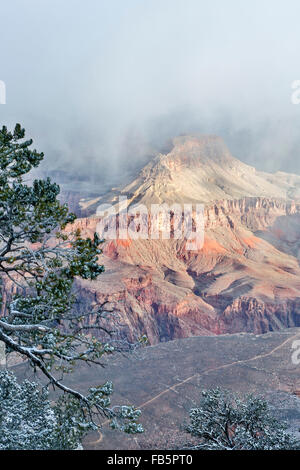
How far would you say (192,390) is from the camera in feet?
109

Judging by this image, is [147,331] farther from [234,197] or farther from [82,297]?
[234,197]

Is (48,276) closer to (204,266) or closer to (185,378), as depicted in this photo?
(185,378)

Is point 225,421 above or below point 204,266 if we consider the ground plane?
below

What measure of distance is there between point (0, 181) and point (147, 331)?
50180 millimetres

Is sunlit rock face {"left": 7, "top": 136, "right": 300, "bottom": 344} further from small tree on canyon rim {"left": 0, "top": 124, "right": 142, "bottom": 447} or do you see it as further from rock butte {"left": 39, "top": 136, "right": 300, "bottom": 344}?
small tree on canyon rim {"left": 0, "top": 124, "right": 142, "bottom": 447}

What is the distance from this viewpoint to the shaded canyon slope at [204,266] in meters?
58.0

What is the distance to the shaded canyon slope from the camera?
58.0m

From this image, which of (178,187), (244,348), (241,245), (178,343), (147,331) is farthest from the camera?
(178,187)

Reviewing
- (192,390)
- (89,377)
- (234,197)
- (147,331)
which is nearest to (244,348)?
(192,390)

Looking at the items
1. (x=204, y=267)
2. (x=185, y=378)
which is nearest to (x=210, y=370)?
(x=185, y=378)

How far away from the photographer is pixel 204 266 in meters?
80.1

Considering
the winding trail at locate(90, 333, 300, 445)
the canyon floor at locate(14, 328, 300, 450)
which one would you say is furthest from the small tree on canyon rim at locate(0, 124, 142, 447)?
the winding trail at locate(90, 333, 300, 445)

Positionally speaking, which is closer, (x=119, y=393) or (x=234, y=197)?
(x=119, y=393)
